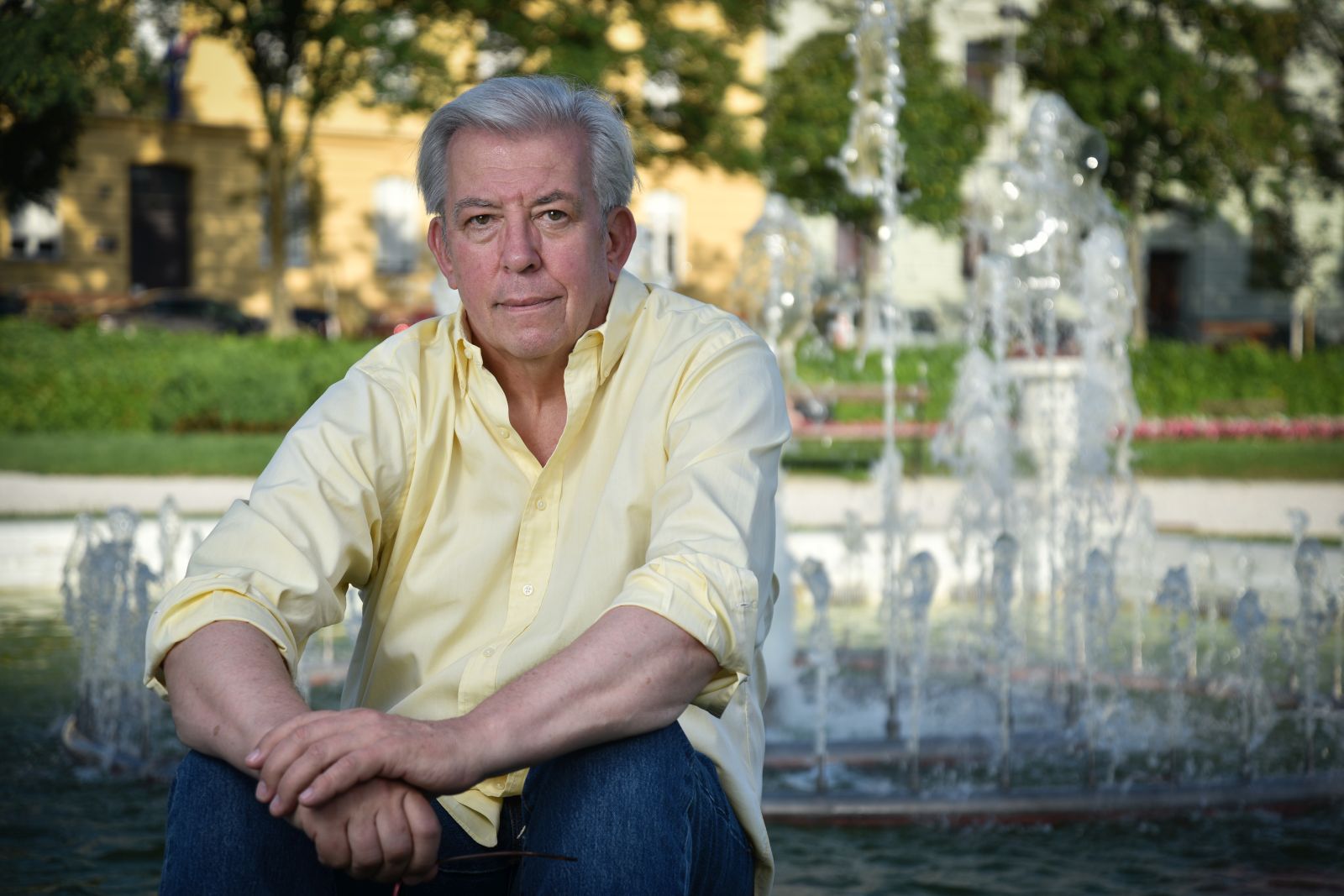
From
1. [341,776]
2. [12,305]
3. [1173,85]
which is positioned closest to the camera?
[341,776]

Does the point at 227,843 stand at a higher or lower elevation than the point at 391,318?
lower

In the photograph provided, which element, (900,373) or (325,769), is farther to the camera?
(900,373)

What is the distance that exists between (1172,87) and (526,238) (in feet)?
90.3

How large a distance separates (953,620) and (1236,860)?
3472 mm

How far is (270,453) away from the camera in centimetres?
1558

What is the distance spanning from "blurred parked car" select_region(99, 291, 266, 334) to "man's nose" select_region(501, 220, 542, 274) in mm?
23496

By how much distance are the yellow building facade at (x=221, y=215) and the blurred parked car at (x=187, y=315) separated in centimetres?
170

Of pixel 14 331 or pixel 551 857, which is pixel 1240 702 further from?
pixel 14 331

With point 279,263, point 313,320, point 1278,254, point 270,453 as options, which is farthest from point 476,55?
point 1278,254

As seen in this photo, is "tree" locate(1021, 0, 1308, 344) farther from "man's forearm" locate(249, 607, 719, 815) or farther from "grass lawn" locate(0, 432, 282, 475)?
"man's forearm" locate(249, 607, 719, 815)

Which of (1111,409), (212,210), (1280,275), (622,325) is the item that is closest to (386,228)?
(212,210)

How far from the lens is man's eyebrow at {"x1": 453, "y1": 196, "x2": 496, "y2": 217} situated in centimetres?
209

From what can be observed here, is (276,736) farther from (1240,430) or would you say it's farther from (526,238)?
(1240,430)

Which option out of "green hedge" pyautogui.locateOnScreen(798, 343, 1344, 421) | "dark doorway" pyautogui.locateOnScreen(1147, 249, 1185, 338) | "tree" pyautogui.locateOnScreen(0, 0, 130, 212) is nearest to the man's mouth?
"tree" pyautogui.locateOnScreen(0, 0, 130, 212)
